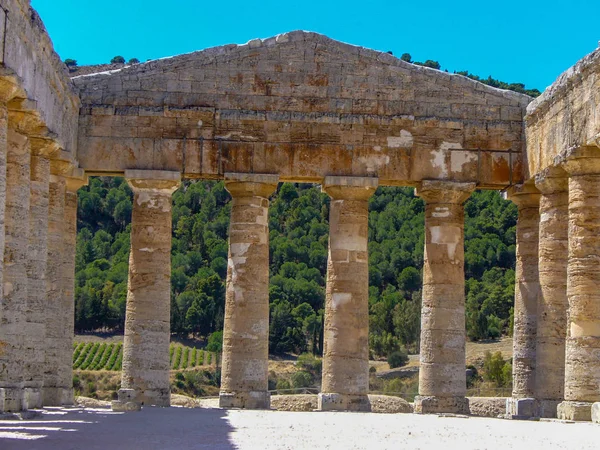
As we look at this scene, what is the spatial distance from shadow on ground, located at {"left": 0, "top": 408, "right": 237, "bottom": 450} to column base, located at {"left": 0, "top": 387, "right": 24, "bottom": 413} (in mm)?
590

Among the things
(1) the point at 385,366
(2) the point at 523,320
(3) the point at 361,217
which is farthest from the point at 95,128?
(1) the point at 385,366

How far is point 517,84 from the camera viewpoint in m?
107

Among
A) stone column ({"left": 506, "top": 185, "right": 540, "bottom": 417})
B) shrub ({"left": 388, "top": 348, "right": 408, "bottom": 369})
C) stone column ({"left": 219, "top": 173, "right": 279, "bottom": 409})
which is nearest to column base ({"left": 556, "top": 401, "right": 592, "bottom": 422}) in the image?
stone column ({"left": 506, "top": 185, "right": 540, "bottom": 417})

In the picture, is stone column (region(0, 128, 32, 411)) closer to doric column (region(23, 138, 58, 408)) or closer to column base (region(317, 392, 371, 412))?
doric column (region(23, 138, 58, 408))

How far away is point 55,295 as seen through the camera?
113 feet

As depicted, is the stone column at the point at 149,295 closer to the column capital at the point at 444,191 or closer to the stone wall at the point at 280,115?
the stone wall at the point at 280,115

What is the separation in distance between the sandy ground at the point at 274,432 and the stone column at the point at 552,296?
12.3 feet

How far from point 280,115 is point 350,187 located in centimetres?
297

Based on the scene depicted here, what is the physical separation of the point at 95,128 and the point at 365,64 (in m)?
8.26

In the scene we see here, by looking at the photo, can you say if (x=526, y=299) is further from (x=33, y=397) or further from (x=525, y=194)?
(x=33, y=397)

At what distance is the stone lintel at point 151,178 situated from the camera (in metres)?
34.9

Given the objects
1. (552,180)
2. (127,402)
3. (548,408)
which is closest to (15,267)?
(127,402)

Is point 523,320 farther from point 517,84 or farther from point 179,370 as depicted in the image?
point 517,84

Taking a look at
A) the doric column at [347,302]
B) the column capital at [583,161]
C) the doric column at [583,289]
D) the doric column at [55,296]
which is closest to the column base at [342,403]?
the doric column at [347,302]
